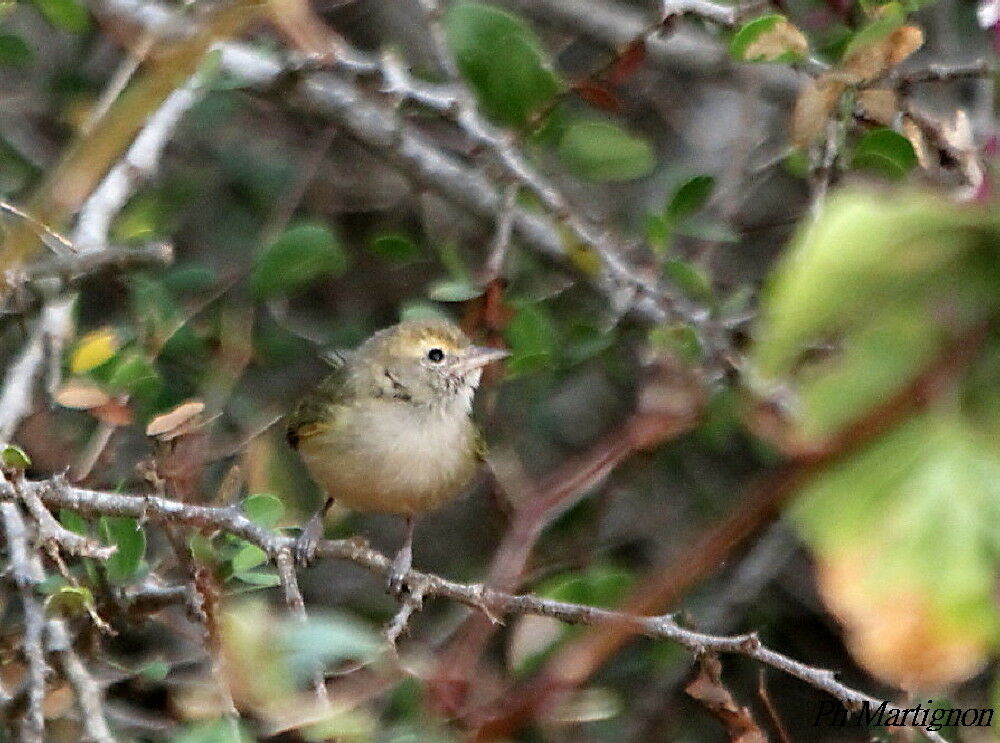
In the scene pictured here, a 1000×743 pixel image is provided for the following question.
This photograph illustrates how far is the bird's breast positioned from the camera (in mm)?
3711

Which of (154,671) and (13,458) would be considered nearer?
(13,458)

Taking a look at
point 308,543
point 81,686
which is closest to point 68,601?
point 81,686

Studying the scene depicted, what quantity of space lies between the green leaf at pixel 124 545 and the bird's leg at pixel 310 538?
336mm

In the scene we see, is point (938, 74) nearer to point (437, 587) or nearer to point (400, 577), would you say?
point (437, 587)

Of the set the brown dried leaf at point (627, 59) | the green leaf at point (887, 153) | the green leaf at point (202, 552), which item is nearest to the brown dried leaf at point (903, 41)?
the green leaf at point (887, 153)

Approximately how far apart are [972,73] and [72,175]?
2.44 metres

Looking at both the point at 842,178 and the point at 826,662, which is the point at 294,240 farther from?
the point at 826,662

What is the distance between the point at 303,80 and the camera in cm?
351

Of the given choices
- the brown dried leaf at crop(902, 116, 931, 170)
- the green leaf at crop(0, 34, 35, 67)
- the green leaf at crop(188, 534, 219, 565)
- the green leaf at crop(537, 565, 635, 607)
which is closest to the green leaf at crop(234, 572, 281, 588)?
the green leaf at crop(188, 534, 219, 565)

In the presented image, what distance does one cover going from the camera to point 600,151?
125 inches

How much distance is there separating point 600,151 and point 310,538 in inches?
52.0

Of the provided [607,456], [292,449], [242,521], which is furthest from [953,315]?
[292,449]

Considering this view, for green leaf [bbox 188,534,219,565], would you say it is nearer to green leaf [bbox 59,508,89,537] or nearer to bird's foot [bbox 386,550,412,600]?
green leaf [bbox 59,508,89,537]

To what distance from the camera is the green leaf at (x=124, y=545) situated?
8.61 feet
